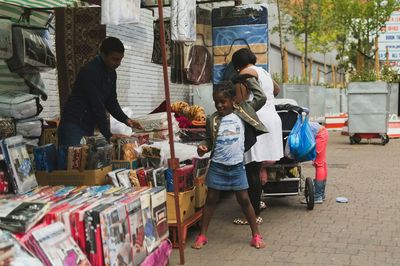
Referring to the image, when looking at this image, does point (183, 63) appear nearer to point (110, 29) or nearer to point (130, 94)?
point (110, 29)

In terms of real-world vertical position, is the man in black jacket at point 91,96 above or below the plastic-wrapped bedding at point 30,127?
above

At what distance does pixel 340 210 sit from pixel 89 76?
139 inches

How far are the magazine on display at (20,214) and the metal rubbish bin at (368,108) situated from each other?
41.6 feet

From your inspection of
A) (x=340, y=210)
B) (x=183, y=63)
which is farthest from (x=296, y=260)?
(x=183, y=63)

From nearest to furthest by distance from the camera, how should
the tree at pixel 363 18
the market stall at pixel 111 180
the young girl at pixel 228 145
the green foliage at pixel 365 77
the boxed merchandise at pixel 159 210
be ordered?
1. the market stall at pixel 111 180
2. the boxed merchandise at pixel 159 210
3. the young girl at pixel 228 145
4. the green foliage at pixel 365 77
5. the tree at pixel 363 18

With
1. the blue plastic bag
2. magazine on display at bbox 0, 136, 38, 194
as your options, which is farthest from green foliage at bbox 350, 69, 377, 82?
magazine on display at bbox 0, 136, 38, 194

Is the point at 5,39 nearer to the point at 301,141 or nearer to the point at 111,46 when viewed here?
the point at 111,46

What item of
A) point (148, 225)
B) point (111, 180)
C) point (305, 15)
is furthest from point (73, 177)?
point (305, 15)

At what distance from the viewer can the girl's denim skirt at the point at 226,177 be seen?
5.31 metres

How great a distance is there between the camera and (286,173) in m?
7.13

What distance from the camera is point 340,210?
708 cm

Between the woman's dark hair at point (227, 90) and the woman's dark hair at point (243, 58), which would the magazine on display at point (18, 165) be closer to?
the woman's dark hair at point (227, 90)

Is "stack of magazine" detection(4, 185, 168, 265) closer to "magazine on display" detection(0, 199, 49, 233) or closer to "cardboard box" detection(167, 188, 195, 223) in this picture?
"magazine on display" detection(0, 199, 49, 233)

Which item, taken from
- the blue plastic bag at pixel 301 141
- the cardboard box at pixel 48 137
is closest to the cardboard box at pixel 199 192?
the blue plastic bag at pixel 301 141
